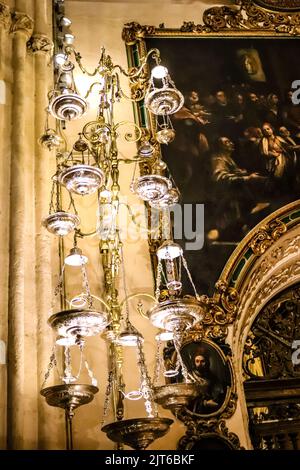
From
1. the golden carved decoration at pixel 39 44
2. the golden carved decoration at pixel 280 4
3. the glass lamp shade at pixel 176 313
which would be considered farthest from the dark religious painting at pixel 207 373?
the golden carved decoration at pixel 280 4

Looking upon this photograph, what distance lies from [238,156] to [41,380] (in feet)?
10.6

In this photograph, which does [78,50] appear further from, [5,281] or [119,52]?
[5,281]

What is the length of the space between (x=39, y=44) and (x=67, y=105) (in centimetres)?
207

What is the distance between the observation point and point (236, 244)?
6777 mm

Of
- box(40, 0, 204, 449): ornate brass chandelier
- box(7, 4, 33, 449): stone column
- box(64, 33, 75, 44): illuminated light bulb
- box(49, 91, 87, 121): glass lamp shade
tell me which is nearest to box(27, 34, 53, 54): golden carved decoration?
box(7, 4, 33, 449): stone column

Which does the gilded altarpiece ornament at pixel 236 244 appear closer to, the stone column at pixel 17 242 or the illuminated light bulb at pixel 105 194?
the illuminated light bulb at pixel 105 194

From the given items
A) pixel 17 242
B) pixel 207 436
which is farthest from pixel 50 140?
pixel 207 436

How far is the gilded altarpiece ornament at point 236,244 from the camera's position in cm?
580

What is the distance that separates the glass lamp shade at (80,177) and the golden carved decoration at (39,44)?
254 centimetres

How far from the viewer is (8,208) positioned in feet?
20.3

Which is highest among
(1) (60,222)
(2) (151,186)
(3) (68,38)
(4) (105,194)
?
(3) (68,38)

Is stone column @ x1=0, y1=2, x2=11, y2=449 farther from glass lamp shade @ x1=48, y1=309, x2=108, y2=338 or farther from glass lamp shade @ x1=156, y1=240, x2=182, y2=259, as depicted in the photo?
glass lamp shade @ x1=156, y1=240, x2=182, y2=259

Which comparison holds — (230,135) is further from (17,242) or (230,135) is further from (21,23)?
(17,242)

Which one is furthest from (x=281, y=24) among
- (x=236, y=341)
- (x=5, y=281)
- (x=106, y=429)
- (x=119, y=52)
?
(x=106, y=429)
